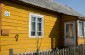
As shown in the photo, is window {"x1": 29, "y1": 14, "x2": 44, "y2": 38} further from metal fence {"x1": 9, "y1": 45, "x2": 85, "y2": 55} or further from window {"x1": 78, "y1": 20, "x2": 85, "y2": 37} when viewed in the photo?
window {"x1": 78, "y1": 20, "x2": 85, "y2": 37}

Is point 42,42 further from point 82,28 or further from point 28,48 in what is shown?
point 82,28

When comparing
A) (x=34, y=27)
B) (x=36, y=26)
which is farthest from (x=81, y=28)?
(x=34, y=27)

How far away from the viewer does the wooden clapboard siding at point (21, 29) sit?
13.0 m

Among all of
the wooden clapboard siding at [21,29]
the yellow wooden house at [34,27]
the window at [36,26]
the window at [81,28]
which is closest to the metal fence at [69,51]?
the yellow wooden house at [34,27]

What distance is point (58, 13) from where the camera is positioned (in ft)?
62.4

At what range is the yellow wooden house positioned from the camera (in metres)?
13.0

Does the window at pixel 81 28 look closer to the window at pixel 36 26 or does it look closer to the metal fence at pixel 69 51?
the window at pixel 36 26

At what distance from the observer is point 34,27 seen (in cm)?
1566

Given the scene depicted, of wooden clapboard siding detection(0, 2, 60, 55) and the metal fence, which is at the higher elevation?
wooden clapboard siding detection(0, 2, 60, 55)

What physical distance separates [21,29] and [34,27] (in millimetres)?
1579

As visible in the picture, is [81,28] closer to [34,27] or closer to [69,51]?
[34,27]

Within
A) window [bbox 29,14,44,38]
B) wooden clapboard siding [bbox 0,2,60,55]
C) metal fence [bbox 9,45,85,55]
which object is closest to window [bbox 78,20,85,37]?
wooden clapboard siding [bbox 0,2,60,55]

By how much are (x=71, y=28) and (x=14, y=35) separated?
24.0 feet

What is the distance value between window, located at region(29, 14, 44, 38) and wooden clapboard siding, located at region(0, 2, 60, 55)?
0.35 metres
